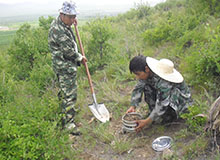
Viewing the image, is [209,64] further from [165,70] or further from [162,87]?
[162,87]

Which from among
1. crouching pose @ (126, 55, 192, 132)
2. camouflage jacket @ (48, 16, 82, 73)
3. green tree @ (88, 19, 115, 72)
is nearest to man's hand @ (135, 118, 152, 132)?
crouching pose @ (126, 55, 192, 132)

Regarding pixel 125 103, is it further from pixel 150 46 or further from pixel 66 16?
pixel 150 46

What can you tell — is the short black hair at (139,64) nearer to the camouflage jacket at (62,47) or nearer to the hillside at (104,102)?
the hillside at (104,102)

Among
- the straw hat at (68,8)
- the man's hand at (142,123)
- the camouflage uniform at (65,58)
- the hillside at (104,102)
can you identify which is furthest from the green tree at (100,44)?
the man's hand at (142,123)

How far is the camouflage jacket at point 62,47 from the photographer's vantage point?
3.18 meters

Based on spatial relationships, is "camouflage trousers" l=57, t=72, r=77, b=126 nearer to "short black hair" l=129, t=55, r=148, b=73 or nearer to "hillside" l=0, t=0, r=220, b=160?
"hillside" l=0, t=0, r=220, b=160

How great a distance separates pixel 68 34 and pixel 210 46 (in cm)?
247

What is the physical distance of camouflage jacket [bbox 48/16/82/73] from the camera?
Answer: 3.18m

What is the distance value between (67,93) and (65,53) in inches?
26.0

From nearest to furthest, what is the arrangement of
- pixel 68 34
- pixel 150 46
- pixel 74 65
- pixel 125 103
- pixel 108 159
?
pixel 108 159 < pixel 68 34 < pixel 74 65 < pixel 125 103 < pixel 150 46

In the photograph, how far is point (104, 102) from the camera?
4.24m

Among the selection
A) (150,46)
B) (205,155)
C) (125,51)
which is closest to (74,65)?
(205,155)

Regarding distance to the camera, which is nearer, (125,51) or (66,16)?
(66,16)

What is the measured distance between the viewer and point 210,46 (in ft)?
11.9
